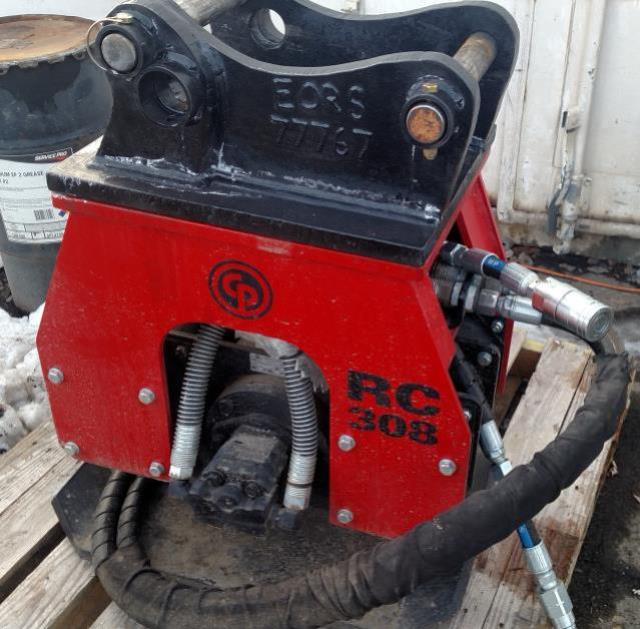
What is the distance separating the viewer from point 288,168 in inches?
38.3

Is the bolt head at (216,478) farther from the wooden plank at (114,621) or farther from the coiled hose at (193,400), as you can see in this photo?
the wooden plank at (114,621)

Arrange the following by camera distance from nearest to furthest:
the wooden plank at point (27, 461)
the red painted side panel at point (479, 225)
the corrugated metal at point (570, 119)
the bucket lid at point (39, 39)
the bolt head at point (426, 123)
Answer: the bolt head at point (426, 123)
the red painted side panel at point (479, 225)
the wooden plank at point (27, 461)
the bucket lid at point (39, 39)
the corrugated metal at point (570, 119)

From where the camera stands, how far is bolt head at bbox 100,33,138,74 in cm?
91

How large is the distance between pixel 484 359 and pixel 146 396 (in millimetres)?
458

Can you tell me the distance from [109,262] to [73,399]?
23cm

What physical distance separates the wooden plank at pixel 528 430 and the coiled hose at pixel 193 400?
41 cm

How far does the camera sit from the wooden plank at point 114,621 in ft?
3.85

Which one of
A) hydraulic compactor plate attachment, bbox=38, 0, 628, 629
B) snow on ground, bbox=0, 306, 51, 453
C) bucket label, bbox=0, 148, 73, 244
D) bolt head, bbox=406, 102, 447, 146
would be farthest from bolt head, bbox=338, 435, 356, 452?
bucket label, bbox=0, 148, 73, 244

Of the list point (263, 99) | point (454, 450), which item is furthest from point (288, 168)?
point (454, 450)

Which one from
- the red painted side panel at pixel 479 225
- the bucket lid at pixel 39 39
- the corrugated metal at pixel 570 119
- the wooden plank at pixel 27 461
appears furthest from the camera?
the corrugated metal at pixel 570 119

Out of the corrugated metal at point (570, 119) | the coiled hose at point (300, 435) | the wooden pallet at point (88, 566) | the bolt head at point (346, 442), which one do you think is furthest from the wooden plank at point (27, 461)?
the corrugated metal at point (570, 119)

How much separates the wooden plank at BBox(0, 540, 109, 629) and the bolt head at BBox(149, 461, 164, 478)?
19 cm

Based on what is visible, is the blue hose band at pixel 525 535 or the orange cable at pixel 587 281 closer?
the blue hose band at pixel 525 535

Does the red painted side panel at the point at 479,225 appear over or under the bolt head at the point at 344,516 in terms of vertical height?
over
